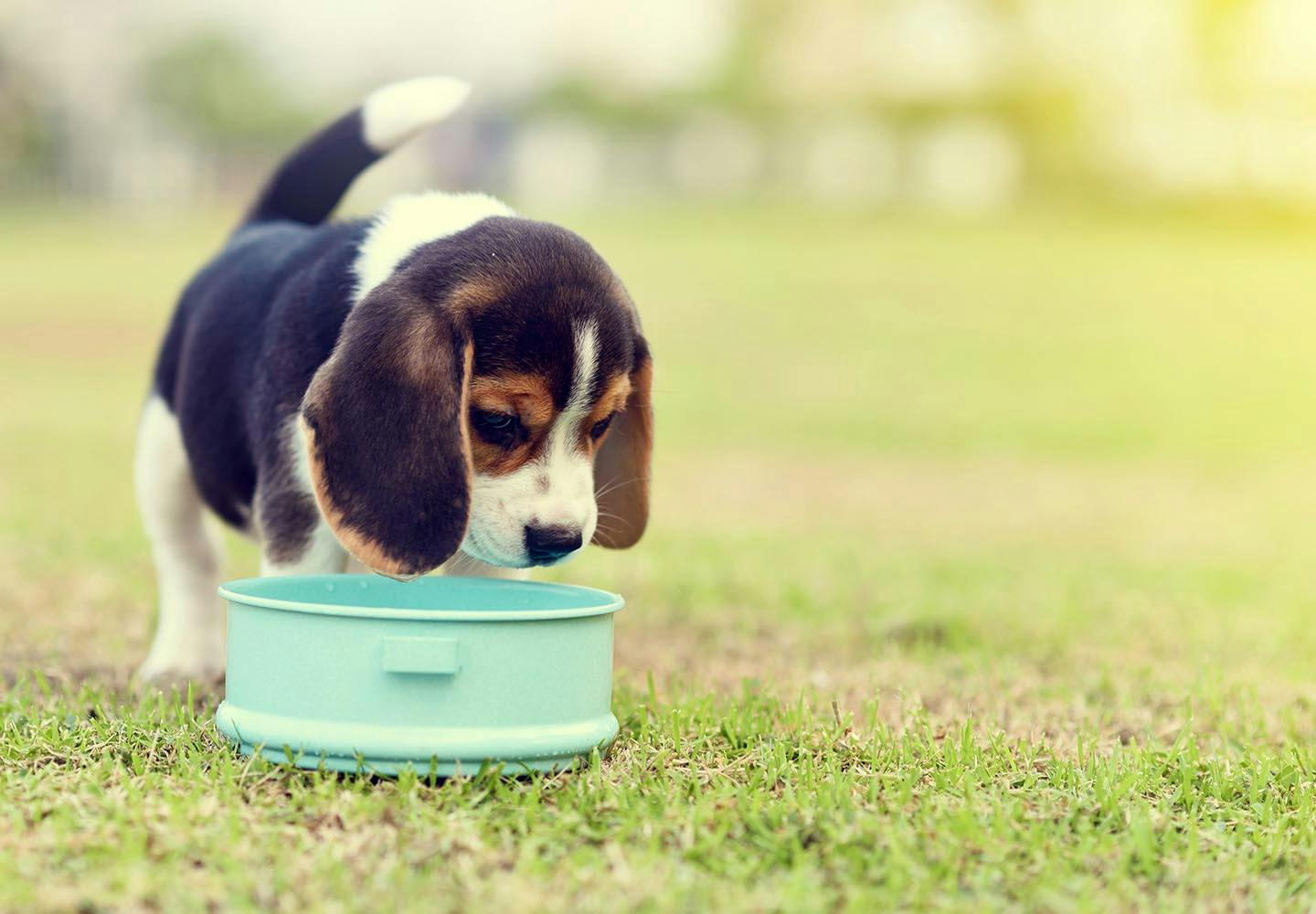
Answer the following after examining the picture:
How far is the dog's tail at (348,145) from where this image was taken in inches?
179

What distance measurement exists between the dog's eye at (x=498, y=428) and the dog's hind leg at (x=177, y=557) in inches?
53.9

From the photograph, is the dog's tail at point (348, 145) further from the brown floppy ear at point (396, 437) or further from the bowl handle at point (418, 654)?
the bowl handle at point (418, 654)

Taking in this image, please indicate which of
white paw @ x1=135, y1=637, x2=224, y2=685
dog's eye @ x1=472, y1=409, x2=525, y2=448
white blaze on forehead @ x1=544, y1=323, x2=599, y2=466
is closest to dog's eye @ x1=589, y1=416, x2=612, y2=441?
white blaze on forehead @ x1=544, y1=323, x2=599, y2=466

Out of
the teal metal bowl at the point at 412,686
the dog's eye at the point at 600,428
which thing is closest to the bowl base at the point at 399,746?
the teal metal bowl at the point at 412,686

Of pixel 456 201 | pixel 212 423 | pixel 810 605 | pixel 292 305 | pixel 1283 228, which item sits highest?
pixel 1283 228

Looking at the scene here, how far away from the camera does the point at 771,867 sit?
9.52 feet

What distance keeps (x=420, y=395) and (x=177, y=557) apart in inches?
64.7

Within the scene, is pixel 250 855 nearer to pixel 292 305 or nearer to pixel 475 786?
pixel 475 786

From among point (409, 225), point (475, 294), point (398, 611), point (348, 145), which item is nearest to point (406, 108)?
point (348, 145)

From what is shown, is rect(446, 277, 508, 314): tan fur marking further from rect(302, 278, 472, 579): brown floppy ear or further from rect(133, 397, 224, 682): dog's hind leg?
rect(133, 397, 224, 682): dog's hind leg

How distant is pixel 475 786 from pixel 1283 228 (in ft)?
116

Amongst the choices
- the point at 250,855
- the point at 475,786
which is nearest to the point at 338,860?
the point at 250,855

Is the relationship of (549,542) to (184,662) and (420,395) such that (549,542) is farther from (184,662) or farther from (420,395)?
(184,662)

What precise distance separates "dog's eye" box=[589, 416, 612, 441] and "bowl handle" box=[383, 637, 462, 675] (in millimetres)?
701
